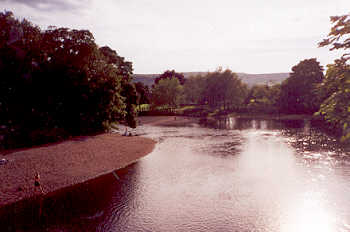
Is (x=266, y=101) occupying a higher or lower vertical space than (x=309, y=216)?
higher

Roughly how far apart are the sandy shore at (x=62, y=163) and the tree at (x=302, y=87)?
78369 millimetres

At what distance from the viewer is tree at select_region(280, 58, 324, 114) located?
9781 cm

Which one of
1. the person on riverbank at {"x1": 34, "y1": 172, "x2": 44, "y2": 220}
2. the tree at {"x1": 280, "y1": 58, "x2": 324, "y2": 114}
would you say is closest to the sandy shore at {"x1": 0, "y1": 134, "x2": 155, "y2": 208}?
the person on riverbank at {"x1": 34, "y1": 172, "x2": 44, "y2": 220}

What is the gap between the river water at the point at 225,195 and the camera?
61.2 ft

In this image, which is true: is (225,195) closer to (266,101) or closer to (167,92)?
(266,101)

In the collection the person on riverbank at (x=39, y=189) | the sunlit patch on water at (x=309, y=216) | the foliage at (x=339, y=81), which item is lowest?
the sunlit patch on water at (x=309, y=216)

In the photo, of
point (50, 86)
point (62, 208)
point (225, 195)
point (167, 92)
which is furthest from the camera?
point (167, 92)

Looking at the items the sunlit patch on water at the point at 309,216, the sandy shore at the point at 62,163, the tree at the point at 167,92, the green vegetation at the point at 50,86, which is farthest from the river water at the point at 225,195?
the tree at the point at 167,92

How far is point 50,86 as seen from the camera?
140ft

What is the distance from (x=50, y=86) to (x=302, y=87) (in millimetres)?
93177

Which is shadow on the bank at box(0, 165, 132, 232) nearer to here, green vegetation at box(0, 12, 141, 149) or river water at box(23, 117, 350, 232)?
river water at box(23, 117, 350, 232)

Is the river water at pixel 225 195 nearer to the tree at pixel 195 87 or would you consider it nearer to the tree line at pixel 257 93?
the tree line at pixel 257 93

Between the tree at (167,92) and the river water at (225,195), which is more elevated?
the tree at (167,92)

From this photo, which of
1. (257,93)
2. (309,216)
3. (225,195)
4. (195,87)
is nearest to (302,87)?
(257,93)
